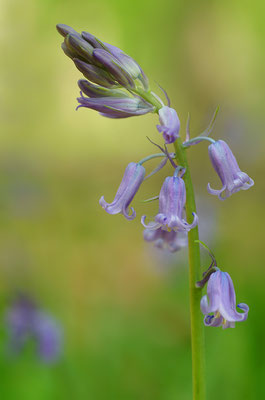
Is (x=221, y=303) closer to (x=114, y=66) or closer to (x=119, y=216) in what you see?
(x=114, y=66)

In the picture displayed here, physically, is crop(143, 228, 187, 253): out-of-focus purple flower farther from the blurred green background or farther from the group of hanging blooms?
the blurred green background

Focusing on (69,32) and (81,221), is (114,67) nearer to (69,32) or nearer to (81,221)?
(69,32)

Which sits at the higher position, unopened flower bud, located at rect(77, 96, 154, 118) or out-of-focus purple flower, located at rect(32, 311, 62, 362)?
unopened flower bud, located at rect(77, 96, 154, 118)

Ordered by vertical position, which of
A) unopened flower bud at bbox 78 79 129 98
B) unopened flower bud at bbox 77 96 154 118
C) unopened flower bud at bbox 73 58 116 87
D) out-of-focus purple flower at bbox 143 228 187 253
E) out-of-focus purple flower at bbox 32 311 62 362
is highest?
unopened flower bud at bbox 73 58 116 87

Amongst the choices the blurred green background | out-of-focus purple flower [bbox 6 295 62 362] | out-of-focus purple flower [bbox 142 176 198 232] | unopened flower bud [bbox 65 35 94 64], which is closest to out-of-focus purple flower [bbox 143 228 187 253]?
out-of-focus purple flower [bbox 142 176 198 232]

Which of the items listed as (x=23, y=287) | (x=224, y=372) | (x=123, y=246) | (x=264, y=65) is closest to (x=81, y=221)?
(x=123, y=246)

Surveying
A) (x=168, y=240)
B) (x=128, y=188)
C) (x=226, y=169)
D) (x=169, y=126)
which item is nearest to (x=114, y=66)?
(x=169, y=126)

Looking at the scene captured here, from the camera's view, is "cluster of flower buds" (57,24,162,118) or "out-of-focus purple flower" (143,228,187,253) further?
"out-of-focus purple flower" (143,228,187,253)

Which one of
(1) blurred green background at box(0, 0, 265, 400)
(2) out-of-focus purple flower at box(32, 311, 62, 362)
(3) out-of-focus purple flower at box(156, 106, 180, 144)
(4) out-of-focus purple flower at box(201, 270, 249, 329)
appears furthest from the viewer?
(2) out-of-focus purple flower at box(32, 311, 62, 362)

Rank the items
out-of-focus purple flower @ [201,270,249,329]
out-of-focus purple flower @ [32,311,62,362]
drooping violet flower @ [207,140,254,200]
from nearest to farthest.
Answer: out-of-focus purple flower @ [201,270,249,329]
drooping violet flower @ [207,140,254,200]
out-of-focus purple flower @ [32,311,62,362]
